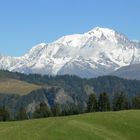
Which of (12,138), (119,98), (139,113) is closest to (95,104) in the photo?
(119,98)

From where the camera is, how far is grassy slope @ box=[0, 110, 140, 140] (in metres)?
70.1

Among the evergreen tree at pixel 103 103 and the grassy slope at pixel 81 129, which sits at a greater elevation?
the evergreen tree at pixel 103 103

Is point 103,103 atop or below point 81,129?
atop

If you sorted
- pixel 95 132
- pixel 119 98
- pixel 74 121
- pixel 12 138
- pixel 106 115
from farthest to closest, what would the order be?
pixel 119 98 < pixel 106 115 < pixel 74 121 < pixel 95 132 < pixel 12 138

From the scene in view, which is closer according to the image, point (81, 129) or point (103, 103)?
point (81, 129)

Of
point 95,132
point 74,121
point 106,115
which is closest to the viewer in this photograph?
point 95,132

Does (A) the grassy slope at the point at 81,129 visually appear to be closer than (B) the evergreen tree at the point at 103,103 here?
Yes

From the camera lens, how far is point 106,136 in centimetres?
7238

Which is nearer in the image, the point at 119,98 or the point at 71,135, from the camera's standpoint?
the point at 71,135

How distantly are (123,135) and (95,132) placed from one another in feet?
17.3

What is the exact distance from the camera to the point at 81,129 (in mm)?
74375

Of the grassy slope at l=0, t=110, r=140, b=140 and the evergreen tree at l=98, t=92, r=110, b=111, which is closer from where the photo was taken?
the grassy slope at l=0, t=110, r=140, b=140

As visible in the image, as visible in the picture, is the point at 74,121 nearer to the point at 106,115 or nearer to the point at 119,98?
the point at 106,115

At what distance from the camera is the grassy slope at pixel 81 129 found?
70.1 meters
